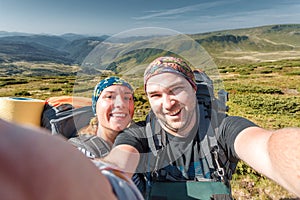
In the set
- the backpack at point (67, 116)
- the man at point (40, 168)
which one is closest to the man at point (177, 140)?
the backpack at point (67, 116)

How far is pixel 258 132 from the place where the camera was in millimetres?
1734

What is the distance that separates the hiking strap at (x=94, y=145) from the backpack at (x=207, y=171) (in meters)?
0.53

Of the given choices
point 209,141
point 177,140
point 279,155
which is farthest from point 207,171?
point 279,155

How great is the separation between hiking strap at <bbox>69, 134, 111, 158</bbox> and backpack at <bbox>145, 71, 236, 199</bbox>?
53cm

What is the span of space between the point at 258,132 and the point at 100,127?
1740 millimetres

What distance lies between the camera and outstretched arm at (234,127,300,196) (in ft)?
3.84

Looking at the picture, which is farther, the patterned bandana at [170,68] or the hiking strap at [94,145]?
the hiking strap at [94,145]

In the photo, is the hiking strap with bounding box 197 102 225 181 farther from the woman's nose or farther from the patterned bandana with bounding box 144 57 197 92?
the woman's nose

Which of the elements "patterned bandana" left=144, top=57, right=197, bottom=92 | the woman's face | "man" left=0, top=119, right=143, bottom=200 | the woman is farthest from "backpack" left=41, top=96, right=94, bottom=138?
"man" left=0, top=119, right=143, bottom=200

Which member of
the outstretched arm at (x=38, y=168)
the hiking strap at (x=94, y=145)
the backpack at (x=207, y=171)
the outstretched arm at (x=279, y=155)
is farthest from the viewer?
the hiking strap at (x=94, y=145)

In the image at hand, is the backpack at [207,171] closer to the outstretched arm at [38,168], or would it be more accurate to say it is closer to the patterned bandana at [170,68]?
the patterned bandana at [170,68]

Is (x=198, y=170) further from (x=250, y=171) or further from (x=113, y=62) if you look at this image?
(x=250, y=171)

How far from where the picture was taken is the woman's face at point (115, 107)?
8.98 feet

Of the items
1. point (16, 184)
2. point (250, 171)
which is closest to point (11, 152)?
point (16, 184)
